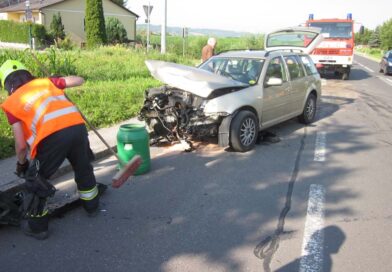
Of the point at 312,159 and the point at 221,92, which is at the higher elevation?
the point at 221,92

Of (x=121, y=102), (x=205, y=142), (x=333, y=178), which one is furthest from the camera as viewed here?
(x=121, y=102)

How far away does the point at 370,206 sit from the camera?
185 inches

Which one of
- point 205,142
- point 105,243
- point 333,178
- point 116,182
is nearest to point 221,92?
point 205,142

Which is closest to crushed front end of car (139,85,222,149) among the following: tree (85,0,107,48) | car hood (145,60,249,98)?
car hood (145,60,249,98)

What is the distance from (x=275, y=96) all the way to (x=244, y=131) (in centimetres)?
126

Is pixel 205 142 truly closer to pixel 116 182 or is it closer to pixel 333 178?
pixel 333 178

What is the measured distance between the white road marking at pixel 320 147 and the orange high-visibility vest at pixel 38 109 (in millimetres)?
4249

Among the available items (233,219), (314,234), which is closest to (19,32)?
(233,219)

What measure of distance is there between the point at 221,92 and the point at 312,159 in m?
1.84

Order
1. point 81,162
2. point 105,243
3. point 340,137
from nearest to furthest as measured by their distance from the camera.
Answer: point 105,243 < point 81,162 < point 340,137

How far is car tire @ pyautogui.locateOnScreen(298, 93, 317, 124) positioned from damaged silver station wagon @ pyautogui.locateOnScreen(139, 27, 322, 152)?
0.86m

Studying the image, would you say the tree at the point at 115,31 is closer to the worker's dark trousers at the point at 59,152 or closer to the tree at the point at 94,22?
the tree at the point at 94,22

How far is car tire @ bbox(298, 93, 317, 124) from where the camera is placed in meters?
8.89

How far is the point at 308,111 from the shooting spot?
29.5 ft
